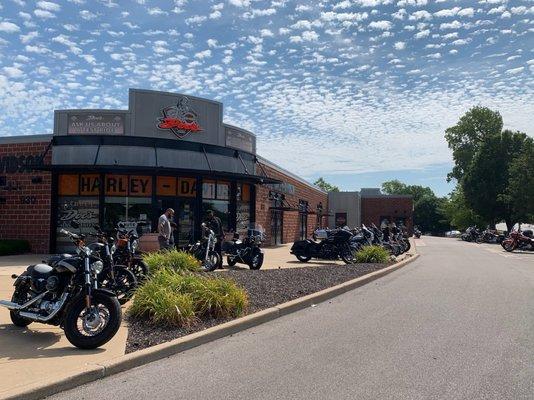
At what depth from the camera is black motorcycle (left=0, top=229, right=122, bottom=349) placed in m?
6.11

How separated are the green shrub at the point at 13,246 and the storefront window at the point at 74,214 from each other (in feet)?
3.73

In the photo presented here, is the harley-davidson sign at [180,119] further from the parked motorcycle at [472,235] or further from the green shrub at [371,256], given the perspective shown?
the parked motorcycle at [472,235]

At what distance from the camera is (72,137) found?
2023cm

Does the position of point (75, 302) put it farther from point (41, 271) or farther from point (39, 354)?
point (41, 271)

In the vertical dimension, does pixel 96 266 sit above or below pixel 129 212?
below

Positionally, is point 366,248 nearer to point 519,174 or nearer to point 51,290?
point 51,290

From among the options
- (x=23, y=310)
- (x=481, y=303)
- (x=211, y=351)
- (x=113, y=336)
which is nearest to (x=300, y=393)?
(x=211, y=351)

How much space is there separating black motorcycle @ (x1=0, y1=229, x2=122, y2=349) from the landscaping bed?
17.7 inches

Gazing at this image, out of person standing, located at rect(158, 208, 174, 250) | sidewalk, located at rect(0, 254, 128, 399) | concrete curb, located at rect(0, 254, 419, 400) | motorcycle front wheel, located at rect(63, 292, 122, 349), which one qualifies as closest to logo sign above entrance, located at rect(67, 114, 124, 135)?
person standing, located at rect(158, 208, 174, 250)

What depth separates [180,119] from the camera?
2192 cm

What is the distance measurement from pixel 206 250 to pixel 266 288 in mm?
3986

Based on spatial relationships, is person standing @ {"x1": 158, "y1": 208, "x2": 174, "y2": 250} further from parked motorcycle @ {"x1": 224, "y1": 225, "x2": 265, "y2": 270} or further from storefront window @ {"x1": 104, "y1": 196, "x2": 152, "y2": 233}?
storefront window @ {"x1": 104, "y1": 196, "x2": 152, "y2": 233}

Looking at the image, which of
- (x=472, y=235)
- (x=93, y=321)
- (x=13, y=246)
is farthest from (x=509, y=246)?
(x=93, y=321)

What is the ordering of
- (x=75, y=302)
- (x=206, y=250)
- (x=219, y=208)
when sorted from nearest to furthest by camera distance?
(x=75, y=302)
(x=206, y=250)
(x=219, y=208)
